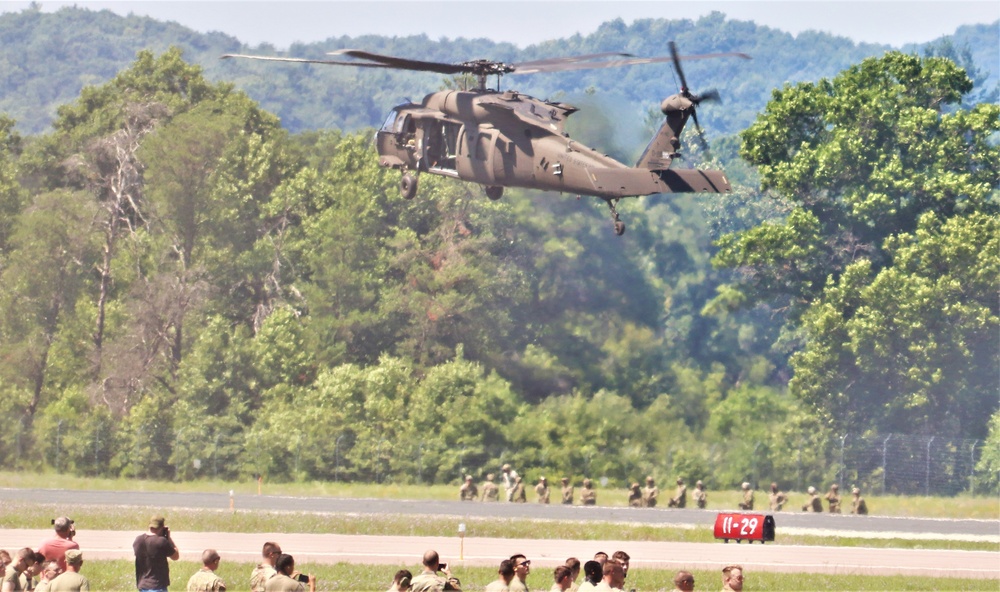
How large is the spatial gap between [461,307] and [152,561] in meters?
52.3

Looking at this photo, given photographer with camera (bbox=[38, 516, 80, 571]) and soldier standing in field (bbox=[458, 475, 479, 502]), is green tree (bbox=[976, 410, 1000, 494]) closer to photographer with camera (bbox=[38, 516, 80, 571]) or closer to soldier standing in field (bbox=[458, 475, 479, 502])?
soldier standing in field (bbox=[458, 475, 479, 502])

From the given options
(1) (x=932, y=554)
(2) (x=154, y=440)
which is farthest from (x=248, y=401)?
(1) (x=932, y=554)

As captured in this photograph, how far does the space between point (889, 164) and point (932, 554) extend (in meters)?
35.6

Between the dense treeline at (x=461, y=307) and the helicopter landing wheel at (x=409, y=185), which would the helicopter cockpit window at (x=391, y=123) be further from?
the dense treeline at (x=461, y=307)

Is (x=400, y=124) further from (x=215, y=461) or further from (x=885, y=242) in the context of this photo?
(x=885, y=242)

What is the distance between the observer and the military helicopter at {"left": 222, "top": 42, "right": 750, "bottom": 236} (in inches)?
1476

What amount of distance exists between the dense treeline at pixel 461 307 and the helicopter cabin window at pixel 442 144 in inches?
696

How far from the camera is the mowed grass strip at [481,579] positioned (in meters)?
28.3

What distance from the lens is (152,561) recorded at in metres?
20.0

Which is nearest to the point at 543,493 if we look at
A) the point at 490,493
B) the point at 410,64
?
the point at 490,493

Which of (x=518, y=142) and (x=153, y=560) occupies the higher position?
(x=518, y=142)

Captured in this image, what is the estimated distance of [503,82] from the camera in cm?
18162

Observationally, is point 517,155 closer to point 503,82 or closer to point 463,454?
point 463,454

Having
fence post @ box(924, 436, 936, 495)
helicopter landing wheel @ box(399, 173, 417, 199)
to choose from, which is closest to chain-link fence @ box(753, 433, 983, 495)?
fence post @ box(924, 436, 936, 495)
